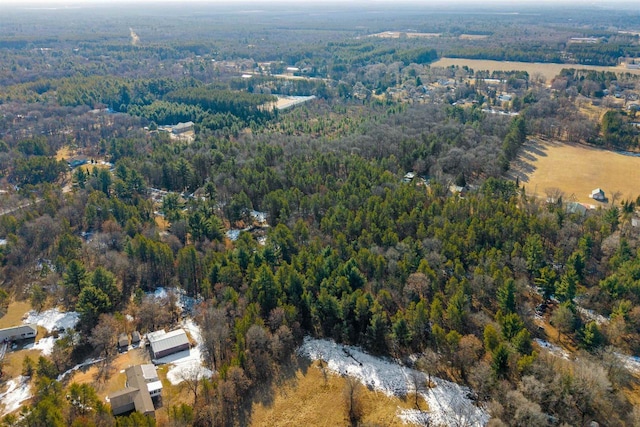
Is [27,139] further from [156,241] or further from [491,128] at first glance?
[491,128]

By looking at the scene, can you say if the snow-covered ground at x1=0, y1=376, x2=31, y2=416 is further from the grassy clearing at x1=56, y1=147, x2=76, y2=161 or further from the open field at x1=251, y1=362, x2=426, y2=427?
the grassy clearing at x1=56, y1=147, x2=76, y2=161

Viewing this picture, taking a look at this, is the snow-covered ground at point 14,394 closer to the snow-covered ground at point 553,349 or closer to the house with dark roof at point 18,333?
the house with dark roof at point 18,333

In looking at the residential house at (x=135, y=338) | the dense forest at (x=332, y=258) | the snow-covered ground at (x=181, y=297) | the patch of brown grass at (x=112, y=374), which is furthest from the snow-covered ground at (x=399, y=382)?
the residential house at (x=135, y=338)

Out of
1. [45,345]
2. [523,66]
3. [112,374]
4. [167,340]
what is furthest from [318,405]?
[523,66]

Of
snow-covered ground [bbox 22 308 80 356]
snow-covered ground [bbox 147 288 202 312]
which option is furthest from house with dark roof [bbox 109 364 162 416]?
snow-covered ground [bbox 22 308 80 356]

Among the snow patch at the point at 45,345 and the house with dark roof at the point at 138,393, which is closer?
the house with dark roof at the point at 138,393

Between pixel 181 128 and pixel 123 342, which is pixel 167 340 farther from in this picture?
pixel 181 128
